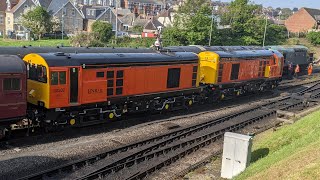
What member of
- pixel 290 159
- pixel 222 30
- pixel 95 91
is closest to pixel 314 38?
pixel 222 30

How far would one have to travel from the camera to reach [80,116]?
18.6 metres

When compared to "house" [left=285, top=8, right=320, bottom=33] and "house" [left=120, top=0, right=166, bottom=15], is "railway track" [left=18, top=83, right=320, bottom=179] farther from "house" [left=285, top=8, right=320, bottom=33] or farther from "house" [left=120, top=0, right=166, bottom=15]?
"house" [left=120, top=0, right=166, bottom=15]

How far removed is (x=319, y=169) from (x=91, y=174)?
7.30 metres

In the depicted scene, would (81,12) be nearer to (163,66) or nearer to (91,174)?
(163,66)

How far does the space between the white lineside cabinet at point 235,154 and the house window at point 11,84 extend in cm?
879

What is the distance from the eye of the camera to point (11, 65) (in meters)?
15.6

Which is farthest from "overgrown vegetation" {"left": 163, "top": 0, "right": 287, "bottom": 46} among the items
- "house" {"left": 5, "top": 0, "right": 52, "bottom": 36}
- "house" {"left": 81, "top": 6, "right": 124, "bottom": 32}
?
"house" {"left": 5, "top": 0, "right": 52, "bottom": 36}

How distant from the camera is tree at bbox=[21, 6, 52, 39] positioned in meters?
73.8

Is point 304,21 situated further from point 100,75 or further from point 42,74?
point 42,74

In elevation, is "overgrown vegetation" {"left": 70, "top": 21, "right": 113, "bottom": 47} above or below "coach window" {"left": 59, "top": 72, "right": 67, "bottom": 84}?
above

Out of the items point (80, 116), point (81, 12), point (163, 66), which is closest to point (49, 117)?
point (80, 116)

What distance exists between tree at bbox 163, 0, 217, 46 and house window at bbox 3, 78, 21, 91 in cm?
3654

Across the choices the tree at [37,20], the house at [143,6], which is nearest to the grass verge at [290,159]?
the tree at [37,20]

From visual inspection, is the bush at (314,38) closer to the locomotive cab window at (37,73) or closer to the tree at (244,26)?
the tree at (244,26)
